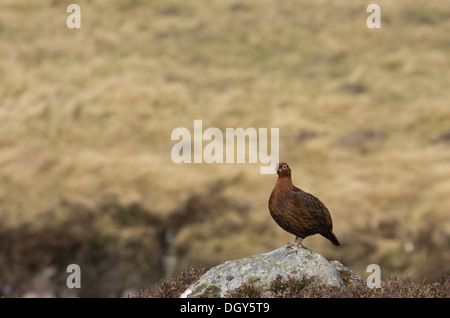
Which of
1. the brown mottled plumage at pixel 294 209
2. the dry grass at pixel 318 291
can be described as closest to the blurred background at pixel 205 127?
the dry grass at pixel 318 291

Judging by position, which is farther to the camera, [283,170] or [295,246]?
[295,246]

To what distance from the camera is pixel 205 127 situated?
2200cm

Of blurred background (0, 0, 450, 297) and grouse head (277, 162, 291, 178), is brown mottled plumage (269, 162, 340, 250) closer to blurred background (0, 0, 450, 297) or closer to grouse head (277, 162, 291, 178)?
grouse head (277, 162, 291, 178)

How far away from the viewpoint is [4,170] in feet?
61.9

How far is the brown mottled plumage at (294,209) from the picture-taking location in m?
6.40

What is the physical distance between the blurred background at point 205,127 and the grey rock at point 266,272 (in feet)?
24.4

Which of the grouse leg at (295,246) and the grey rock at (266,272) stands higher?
the grouse leg at (295,246)

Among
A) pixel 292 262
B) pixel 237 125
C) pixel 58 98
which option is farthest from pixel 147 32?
pixel 292 262

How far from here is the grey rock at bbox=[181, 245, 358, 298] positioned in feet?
21.1

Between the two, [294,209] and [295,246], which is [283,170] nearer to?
[294,209]

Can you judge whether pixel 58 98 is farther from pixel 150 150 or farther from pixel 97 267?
pixel 97 267

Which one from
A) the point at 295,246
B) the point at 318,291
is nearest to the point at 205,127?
the point at 295,246

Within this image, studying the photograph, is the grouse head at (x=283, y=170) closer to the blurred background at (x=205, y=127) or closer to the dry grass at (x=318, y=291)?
the dry grass at (x=318, y=291)

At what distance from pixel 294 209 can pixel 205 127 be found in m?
15.8
